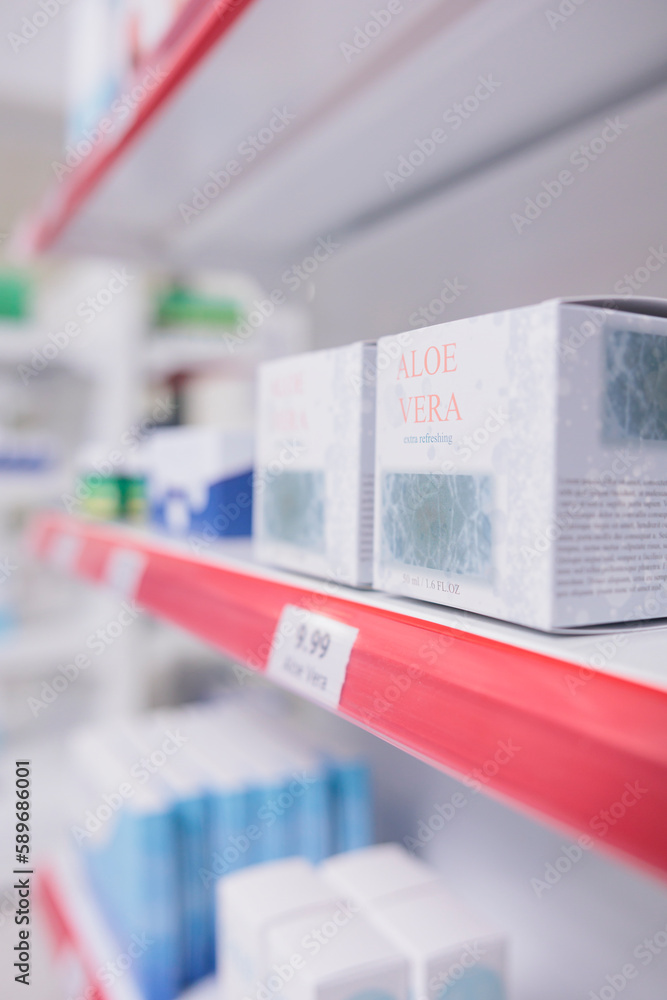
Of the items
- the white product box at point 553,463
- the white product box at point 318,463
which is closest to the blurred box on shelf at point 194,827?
the white product box at point 318,463

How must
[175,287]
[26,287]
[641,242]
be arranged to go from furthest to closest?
[175,287] → [26,287] → [641,242]

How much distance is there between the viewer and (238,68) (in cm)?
87

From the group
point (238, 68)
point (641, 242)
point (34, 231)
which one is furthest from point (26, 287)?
point (641, 242)

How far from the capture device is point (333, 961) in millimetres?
767

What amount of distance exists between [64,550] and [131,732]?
0.34 meters

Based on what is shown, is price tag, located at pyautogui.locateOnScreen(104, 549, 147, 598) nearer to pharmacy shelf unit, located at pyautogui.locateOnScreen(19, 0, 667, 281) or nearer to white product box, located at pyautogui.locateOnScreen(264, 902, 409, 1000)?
white product box, located at pyautogui.locateOnScreen(264, 902, 409, 1000)

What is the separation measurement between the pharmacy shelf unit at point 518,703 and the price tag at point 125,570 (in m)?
0.33

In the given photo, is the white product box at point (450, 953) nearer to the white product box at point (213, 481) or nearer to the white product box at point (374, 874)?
the white product box at point (374, 874)

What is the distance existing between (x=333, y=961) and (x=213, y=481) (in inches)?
23.1

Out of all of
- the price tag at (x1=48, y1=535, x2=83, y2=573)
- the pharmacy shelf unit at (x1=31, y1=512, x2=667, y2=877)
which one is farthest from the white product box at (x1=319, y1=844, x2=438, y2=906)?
the price tag at (x1=48, y1=535, x2=83, y2=573)

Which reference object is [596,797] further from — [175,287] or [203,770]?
[175,287]

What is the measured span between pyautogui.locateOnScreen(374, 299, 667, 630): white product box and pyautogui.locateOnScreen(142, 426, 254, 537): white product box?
1.77 ft

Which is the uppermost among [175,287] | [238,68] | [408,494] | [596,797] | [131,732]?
[175,287]

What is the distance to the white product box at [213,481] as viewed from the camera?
1.07 meters
